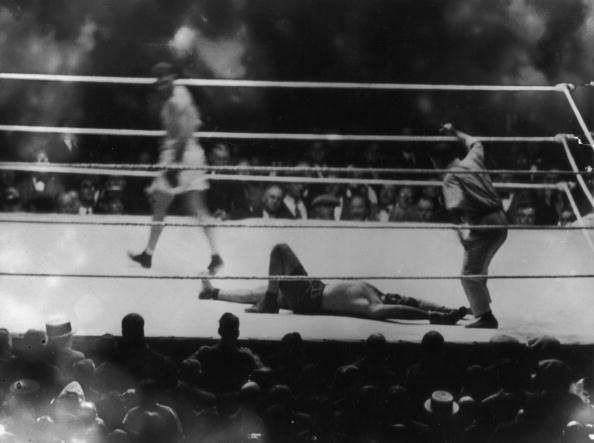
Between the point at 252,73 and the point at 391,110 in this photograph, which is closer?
the point at 252,73

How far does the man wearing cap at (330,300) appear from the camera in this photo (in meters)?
3.05

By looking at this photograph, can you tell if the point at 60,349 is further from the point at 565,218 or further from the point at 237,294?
the point at 565,218

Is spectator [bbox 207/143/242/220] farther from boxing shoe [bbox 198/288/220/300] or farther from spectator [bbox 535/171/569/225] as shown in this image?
spectator [bbox 535/171/569/225]

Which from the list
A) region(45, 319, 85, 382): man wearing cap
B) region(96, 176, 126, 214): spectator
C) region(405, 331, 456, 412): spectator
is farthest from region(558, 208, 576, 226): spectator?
region(45, 319, 85, 382): man wearing cap

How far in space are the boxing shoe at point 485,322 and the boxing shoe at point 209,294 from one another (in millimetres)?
1259

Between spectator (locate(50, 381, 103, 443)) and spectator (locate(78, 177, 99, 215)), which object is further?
spectator (locate(78, 177, 99, 215))

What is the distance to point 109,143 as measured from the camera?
5297 millimetres

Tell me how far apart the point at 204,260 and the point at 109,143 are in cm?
211

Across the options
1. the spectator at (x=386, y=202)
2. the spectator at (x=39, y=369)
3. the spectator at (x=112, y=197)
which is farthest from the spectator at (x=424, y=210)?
the spectator at (x=39, y=369)

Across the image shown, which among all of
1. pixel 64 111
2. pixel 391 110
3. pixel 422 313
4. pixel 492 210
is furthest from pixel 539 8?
pixel 64 111

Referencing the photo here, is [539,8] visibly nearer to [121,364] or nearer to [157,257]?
[157,257]

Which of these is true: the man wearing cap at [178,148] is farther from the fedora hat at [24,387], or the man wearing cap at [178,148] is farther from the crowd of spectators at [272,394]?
the fedora hat at [24,387]

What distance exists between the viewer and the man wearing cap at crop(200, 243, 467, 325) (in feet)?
10.0

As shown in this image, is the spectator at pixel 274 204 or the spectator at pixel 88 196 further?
the spectator at pixel 88 196
